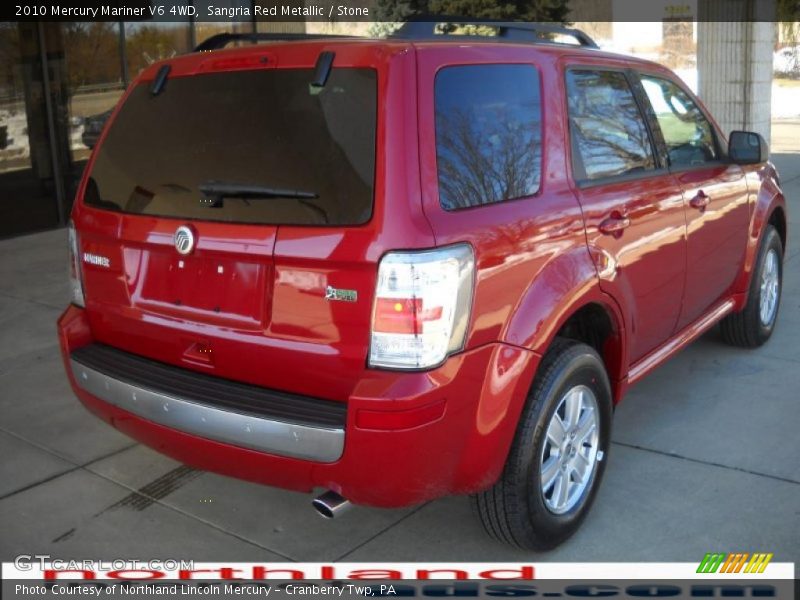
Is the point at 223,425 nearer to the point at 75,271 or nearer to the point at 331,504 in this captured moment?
the point at 331,504

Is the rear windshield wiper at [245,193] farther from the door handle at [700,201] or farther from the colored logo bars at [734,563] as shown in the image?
the door handle at [700,201]

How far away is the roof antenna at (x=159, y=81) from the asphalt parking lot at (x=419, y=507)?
5.54 ft

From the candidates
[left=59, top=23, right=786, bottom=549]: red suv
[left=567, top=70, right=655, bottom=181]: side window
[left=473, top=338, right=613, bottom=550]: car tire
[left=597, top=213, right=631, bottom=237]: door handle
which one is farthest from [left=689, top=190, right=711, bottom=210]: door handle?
[left=473, top=338, right=613, bottom=550]: car tire

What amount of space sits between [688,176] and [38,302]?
497 cm

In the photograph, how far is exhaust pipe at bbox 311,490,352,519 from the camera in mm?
3021

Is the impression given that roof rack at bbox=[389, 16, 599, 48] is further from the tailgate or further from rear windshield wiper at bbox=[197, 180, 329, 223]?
rear windshield wiper at bbox=[197, 180, 329, 223]

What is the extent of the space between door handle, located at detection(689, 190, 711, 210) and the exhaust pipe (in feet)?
7.92

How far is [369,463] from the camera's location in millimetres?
2914

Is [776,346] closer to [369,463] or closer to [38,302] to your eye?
[369,463]

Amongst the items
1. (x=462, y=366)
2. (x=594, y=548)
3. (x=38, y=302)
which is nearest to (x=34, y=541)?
(x=462, y=366)

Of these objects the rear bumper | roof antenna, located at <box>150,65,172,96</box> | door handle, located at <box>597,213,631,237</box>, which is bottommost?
the rear bumper

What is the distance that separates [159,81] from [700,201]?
262 centimetres

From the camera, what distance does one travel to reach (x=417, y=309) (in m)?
2.88

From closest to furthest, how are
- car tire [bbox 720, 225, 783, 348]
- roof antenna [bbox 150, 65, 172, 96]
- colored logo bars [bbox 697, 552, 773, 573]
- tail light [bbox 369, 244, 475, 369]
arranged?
tail light [bbox 369, 244, 475, 369], colored logo bars [bbox 697, 552, 773, 573], roof antenna [bbox 150, 65, 172, 96], car tire [bbox 720, 225, 783, 348]
